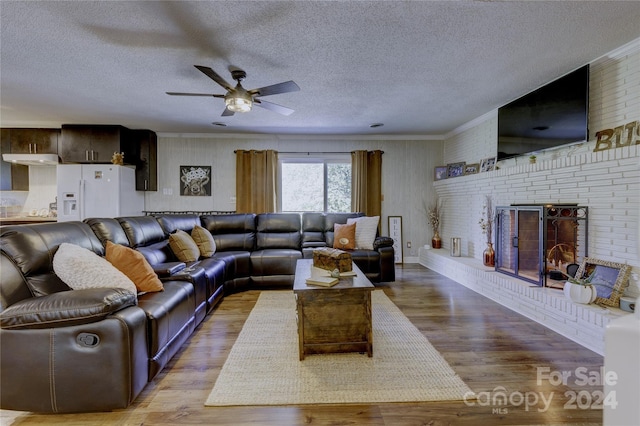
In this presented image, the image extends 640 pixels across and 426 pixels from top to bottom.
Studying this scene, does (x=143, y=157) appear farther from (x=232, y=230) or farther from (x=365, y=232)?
(x=365, y=232)

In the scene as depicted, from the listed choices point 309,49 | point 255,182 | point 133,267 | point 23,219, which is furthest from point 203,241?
point 23,219

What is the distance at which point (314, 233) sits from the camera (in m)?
4.63

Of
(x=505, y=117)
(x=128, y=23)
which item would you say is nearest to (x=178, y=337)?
(x=128, y=23)

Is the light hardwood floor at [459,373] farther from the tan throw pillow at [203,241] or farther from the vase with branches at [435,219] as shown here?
the vase with branches at [435,219]

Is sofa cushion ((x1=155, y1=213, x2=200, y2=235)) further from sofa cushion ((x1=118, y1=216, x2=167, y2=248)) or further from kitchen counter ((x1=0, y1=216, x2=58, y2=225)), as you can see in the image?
kitchen counter ((x1=0, y1=216, x2=58, y2=225))

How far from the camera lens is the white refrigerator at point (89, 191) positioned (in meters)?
4.64

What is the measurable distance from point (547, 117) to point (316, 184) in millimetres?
3593

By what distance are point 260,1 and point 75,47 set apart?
1.78 m

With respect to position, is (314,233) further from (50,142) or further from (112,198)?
(50,142)

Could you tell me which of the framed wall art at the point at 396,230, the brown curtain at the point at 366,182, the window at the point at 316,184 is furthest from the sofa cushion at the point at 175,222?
the framed wall art at the point at 396,230

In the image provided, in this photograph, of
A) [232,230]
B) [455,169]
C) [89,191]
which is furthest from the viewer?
[455,169]

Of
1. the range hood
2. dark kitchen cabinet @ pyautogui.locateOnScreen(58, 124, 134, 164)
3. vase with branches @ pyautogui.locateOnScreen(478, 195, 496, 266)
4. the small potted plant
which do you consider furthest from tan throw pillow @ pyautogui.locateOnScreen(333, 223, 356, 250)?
the range hood

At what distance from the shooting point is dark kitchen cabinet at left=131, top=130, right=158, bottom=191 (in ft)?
17.1

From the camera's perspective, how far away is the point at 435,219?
5.50m
